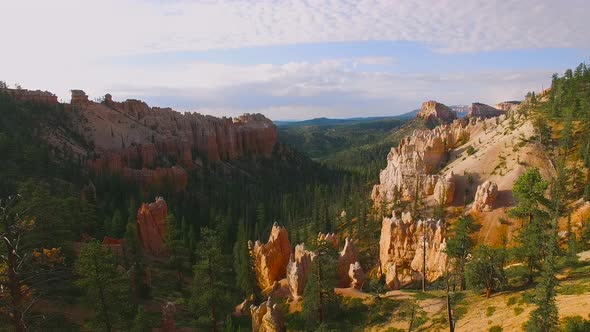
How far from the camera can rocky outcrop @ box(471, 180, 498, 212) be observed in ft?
214

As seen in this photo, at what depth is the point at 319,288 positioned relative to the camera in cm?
3762

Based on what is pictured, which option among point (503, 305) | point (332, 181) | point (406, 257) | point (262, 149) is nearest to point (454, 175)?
point (406, 257)

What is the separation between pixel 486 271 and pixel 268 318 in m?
21.4

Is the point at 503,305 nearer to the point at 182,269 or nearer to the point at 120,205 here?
the point at 182,269

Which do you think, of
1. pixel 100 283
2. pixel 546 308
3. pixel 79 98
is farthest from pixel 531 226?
pixel 79 98

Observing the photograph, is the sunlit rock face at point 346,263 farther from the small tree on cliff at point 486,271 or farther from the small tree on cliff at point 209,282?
the small tree on cliff at point 209,282

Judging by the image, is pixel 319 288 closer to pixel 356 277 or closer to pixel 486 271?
pixel 356 277

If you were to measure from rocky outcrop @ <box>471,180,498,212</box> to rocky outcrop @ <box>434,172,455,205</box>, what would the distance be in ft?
20.9

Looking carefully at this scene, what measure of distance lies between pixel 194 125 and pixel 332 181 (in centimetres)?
6511

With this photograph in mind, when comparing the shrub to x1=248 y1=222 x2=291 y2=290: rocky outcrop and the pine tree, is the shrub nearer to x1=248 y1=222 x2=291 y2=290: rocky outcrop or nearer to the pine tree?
the pine tree

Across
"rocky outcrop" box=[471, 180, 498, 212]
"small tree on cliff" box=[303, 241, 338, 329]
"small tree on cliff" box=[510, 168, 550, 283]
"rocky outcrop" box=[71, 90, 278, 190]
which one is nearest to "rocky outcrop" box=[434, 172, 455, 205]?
"rocky outcrop" box=[471, 180, 498, 212]

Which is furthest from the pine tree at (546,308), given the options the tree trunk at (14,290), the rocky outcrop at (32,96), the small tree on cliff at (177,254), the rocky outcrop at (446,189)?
the rocky outcrop at (32,96)

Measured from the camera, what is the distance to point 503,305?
3108 cm

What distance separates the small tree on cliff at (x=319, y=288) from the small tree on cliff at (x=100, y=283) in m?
17.1
